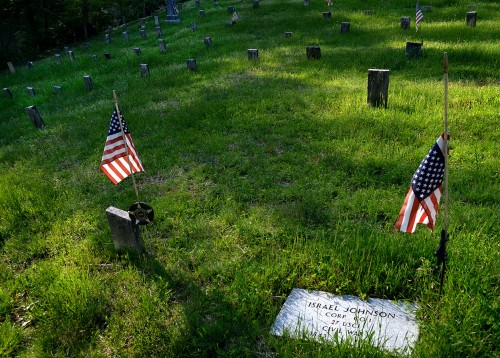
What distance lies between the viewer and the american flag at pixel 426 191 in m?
3.17

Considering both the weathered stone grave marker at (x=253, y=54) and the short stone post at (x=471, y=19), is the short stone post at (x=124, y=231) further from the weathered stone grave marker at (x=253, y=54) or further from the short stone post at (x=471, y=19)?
the short stone post at (x=471, y=19)

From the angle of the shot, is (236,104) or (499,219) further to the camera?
(236,104)

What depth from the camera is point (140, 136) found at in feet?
27.3

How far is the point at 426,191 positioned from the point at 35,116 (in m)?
10.6

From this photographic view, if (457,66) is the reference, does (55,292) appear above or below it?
below

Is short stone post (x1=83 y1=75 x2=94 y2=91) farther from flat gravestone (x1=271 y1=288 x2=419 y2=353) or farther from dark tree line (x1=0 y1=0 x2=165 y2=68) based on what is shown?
dark tree line (x1=0 y1=0 x2=165 y2=68)

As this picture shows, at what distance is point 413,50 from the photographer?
10633 millimetres

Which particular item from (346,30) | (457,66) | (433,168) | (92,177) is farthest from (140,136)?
(346,30)

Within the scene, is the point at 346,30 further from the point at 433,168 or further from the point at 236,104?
the point at 433,168

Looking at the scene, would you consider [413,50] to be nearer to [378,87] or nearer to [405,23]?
[378,87]

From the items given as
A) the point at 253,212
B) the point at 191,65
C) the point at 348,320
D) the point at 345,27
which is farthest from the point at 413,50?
the point at 348,320

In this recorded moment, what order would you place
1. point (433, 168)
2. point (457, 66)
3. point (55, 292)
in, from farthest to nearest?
1. point (457, 66)
2. point (55, 292)
3. point (433, 168)

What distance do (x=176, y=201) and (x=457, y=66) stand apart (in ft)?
26.6

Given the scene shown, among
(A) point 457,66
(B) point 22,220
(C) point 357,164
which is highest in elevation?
(A) point 457,66
